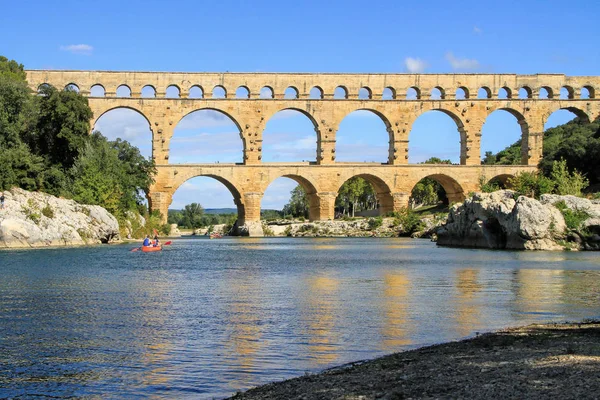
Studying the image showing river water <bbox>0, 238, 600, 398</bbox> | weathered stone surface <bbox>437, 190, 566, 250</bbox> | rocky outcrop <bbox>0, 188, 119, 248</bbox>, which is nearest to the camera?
river water <bbox>0, 238, 600, 398</bbox>

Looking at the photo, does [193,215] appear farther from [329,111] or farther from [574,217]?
[574,217]

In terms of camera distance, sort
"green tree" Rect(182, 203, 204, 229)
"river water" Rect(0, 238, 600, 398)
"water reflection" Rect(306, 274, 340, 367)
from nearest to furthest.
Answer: "river water" Rect(0, 238, 600, 398)
"water reflection" Rect(306, 274, 340, 367)
"green tree" Rect(182, 203, 204, 229)

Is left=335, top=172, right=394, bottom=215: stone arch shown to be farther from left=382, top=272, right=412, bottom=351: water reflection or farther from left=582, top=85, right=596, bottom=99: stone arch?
left=382, top=272, right=412, bottom=351: water reflection

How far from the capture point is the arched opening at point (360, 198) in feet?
180

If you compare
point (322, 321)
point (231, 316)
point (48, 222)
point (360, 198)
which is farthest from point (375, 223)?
point (322, 321)

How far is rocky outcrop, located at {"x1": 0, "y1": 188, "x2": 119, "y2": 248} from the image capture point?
29953 mm

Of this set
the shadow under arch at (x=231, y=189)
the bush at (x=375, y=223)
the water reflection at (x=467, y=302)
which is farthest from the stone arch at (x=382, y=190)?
the water reflection at (x=467, y=302)

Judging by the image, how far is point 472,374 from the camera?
20.6 feet

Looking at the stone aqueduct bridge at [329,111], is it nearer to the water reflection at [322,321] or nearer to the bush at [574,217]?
the bush at [574,217]

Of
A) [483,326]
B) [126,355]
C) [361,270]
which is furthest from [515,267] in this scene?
[126,355]

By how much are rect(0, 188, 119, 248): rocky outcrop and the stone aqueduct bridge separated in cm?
1466

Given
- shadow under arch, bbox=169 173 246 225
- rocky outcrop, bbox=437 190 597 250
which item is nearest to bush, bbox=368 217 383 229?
shadow under arch, bbox=169 173 246 225

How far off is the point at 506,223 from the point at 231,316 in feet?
68.1

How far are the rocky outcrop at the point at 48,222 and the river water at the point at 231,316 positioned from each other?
8376 millimetres
